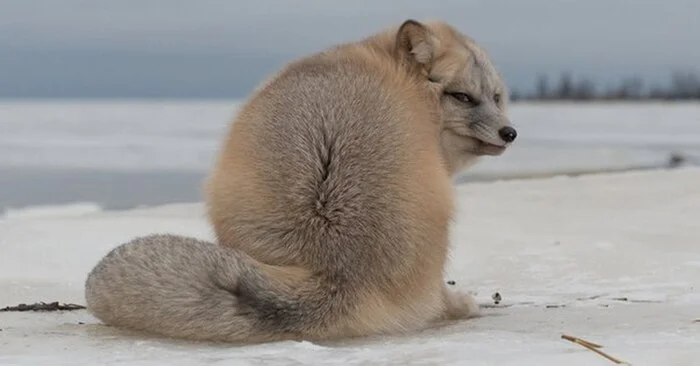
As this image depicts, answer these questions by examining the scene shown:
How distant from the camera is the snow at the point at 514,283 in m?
3.66

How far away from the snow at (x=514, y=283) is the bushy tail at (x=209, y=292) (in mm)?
69

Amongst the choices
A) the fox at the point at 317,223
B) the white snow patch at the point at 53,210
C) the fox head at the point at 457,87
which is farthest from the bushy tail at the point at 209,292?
the white snow patch at the point at 53,210

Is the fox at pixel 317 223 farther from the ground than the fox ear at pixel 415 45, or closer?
closer

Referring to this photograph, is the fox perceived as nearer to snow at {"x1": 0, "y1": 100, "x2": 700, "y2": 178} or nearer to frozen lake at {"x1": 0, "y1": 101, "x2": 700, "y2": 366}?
frozen lake at {"x1": 0, "y1": 101, "x2": 700, "y2": 366}

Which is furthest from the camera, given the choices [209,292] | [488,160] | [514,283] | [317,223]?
[488,160]

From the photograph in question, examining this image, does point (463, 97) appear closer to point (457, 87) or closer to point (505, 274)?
point (457, 87)

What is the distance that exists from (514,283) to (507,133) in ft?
5.16

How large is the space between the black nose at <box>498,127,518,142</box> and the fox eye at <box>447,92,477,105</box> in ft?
0.52

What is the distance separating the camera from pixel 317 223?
13.0 feet

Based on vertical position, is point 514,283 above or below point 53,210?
below

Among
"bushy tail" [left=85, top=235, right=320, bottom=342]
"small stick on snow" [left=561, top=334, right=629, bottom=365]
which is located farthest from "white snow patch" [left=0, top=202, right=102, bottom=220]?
"small stick on snow" [left=561, top=334, right=629, bottom=365]

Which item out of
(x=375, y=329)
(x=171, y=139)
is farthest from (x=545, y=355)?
(x=171, y=139)

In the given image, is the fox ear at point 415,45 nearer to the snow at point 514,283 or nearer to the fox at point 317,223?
the fox at point 317,223

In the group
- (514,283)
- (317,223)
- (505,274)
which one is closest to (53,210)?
(505,274)
